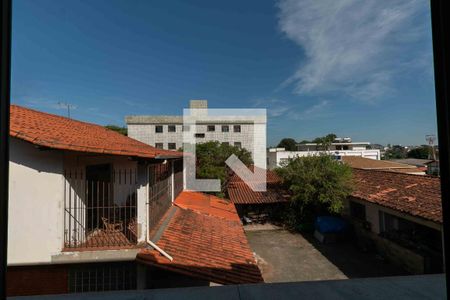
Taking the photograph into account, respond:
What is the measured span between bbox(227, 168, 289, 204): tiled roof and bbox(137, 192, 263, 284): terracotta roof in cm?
750

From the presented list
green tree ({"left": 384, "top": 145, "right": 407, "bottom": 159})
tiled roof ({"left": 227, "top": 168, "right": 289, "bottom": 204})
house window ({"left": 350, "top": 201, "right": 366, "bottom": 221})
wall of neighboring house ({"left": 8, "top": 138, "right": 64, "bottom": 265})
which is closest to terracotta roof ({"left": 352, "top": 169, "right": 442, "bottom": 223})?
house window ({"left": 350, "top": 201, "right": 366, "bottom": 221})

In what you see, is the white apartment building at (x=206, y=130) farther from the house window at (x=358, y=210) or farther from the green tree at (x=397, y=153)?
the green tree at (x=397, y=153)

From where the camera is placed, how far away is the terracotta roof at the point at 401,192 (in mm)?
9117

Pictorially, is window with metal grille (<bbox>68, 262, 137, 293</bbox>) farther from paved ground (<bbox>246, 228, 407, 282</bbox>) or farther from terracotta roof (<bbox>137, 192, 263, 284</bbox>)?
paved ground (<bbox>246, 228, 407, 282</bbox>)

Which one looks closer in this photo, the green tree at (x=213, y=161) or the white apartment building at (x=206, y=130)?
the green tree at (x=213, y=161)

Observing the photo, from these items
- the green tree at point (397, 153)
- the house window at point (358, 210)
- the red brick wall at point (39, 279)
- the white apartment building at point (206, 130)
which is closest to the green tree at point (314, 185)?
the house window at point (358, 210)

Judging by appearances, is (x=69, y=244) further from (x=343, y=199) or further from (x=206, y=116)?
(x=206, y=116)

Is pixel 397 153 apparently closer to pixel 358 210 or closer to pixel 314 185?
pixel 358 210

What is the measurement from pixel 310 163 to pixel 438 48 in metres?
→ 15.7

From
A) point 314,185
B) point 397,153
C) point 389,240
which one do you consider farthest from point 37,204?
point 397,153

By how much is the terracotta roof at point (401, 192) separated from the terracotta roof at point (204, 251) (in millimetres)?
6363

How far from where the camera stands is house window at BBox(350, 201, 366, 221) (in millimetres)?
13305

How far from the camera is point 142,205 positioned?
547 cm

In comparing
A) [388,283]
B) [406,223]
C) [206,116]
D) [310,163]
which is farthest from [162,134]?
[388,283]
